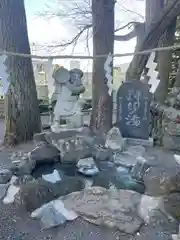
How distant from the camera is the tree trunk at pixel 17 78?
347 cm

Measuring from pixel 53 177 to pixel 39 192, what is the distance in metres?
0.45

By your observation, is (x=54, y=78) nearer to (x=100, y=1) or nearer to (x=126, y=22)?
(x=100, y=1)

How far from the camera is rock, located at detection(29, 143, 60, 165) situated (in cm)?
277

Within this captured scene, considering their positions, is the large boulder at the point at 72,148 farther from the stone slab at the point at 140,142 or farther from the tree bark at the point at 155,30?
the tree bark at the point at 155,30

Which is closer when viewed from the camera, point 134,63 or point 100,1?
point 100,1

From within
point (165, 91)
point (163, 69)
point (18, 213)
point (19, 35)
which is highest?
point (19, 35)

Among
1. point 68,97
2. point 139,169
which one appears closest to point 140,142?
point 139,169

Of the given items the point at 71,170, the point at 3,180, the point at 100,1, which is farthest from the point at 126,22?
the point at 3,180

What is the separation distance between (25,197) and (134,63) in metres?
3.33

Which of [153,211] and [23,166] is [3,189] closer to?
[23,166]

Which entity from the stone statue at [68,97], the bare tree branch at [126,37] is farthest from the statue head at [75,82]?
the bare tree branch at [126,37]

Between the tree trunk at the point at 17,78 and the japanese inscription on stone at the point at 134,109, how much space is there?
1365 mm

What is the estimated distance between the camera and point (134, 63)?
4.51 meters

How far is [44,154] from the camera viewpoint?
9.25ft
